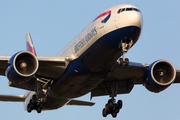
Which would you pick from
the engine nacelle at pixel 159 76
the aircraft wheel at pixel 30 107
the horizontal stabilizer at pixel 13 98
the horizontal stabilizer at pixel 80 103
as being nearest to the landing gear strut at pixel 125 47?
the engine nacelle at pixel 159 76

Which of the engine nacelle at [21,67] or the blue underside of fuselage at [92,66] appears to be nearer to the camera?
the blue underside of fuselage at [92,66]

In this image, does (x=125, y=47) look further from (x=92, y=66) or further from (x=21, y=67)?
(x=21, y=67)

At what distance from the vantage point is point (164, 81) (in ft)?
99.7

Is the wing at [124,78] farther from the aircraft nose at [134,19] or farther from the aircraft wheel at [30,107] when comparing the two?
the aircraft wheel at [30,107]

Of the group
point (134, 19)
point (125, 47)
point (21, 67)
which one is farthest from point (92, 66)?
point (21, 67)

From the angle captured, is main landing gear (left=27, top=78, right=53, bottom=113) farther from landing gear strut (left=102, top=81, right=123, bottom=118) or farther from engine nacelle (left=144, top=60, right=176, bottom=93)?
engine nacelle (left=144, top=60, right=176, bottom=93)

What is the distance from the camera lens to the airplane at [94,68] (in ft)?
83.3

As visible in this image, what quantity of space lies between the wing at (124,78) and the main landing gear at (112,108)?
2.86 feet

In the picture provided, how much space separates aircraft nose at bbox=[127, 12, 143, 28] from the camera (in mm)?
24812

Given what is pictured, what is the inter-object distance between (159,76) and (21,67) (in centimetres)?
1084

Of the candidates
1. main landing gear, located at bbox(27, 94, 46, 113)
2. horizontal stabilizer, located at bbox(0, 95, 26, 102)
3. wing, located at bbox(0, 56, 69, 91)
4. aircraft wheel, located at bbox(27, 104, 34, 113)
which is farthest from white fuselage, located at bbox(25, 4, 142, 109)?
horizontal stabilizer, located at bbox(0, 95, 26, 102)

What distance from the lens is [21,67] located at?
2720 centimetres

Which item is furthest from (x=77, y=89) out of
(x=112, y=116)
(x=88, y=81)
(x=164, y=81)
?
(x=164, y=81)

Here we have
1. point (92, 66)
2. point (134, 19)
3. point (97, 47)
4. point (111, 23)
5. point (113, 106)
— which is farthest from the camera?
point (113, 106)
